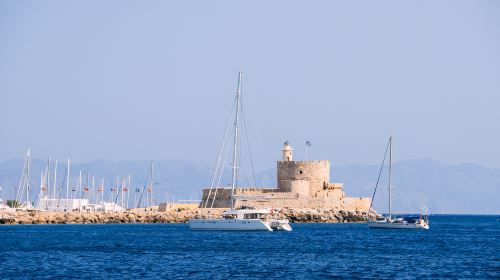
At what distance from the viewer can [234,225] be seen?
58.0 meters

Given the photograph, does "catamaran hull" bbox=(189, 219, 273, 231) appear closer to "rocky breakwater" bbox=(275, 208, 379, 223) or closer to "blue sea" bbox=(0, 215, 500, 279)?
"blue sea" bbox=(0, 215, 500, 279)

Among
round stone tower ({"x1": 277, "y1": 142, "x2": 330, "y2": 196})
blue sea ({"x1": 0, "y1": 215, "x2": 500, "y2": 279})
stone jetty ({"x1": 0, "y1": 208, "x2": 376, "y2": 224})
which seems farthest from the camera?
round stone tower ({"x1": 277, "y1": 142, "x2": 330, "y2": 196})

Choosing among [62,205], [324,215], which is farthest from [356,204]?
[62,205]

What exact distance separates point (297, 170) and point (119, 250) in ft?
132

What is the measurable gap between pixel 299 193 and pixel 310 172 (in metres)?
2.68

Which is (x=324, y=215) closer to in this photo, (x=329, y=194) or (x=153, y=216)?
(x=329, y=194)

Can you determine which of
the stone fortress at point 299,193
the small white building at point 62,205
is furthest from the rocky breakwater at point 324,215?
the small white building at point 62,205

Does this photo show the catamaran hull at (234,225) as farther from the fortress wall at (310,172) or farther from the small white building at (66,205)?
the small white building at (66,205)

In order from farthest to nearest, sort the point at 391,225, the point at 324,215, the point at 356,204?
the point at 356,204 < the point at 324,215 < the point at 391,225

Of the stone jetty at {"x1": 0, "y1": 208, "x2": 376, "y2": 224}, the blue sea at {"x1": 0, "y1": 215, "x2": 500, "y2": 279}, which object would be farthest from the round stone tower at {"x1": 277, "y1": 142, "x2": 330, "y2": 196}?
the blue sea at {"x1": 0, "y1": 215, "x2": 500, "y2": 279}

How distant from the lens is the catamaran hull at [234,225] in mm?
58000

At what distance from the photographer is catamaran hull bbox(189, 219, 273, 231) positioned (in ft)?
190

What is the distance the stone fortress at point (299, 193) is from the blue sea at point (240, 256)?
19.9m

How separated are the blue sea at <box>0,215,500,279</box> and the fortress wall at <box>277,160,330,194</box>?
78.1 feet
